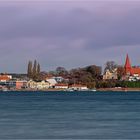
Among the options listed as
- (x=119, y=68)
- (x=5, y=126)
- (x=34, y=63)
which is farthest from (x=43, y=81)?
(x=5, y=126)

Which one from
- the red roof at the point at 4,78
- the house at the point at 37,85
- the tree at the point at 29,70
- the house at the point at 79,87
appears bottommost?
the house at the point at 79,87

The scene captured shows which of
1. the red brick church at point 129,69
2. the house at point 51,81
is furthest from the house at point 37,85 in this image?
the red brick church at point 129,69

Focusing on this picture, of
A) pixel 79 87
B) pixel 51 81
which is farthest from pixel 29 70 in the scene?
pixel 79 87

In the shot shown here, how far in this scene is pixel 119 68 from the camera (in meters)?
180

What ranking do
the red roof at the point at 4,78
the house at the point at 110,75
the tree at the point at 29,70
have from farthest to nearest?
1. the red roof at the point at 4,78
2. the tree at the point at 29,70
3. the house at the point at 110,75

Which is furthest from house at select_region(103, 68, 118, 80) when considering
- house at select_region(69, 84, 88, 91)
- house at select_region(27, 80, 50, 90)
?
house at select_region(27, 80, 50, 90)

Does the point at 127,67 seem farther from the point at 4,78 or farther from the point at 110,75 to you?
the point at 4,78

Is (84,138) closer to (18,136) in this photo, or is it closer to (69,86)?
(18,136)

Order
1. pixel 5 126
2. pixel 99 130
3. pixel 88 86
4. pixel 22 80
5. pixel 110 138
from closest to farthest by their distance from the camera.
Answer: pixel 110 138 → pixel 99 130 → pixel 5 126 → pixel 88 86 → pixel 22 80

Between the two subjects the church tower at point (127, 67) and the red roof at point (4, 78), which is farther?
the red roof at point (4, 78)

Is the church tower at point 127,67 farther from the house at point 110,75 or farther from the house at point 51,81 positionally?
the house at point 51,81

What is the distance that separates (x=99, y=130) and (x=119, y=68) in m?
149

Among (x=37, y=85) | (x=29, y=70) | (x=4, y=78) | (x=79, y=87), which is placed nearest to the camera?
(x=79, y=87)

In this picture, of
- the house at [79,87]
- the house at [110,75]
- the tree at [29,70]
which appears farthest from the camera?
the tree at [29,70]
